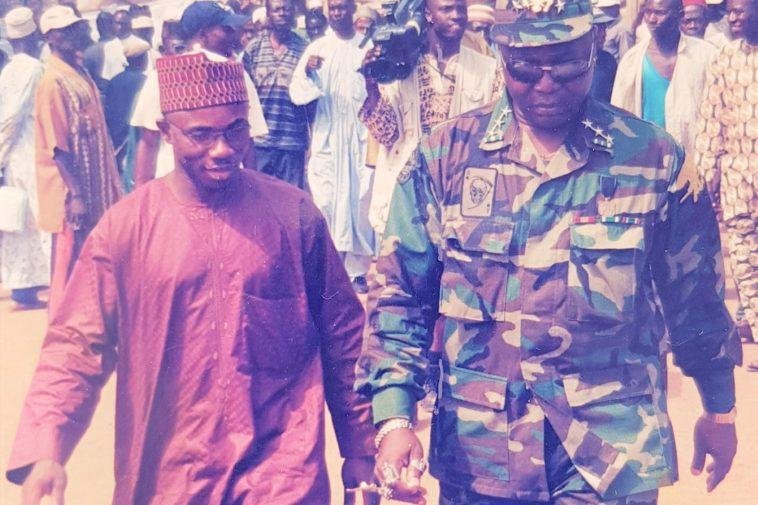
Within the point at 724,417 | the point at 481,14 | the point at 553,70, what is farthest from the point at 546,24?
the point at 481,14

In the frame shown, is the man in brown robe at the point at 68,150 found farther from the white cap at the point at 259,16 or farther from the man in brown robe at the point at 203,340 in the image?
the white cap at the point at 259,16

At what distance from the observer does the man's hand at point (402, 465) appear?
12.5 ft

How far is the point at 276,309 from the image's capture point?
14.8 feet

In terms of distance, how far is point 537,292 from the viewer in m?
3.91

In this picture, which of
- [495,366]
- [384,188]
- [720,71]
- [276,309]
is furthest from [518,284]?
[720,71]

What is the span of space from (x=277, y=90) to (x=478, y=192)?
24.7 ft

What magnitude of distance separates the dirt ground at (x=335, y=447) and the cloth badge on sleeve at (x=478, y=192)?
3.02 metres

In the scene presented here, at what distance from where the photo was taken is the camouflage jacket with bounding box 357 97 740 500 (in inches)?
154

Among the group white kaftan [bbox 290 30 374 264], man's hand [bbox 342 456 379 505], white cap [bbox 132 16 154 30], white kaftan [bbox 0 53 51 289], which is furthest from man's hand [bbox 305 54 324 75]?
white cap [bbox 132 16 154 30]

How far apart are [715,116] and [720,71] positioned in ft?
0.84

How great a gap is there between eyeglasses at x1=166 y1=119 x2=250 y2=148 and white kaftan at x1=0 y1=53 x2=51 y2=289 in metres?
7.37

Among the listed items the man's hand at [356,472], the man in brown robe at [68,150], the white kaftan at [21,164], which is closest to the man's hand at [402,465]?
the man's hand at [356,472]

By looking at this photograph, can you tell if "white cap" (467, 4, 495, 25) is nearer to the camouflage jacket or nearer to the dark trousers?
the dark trousers

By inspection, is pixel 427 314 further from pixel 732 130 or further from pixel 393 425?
pixel 732 130
